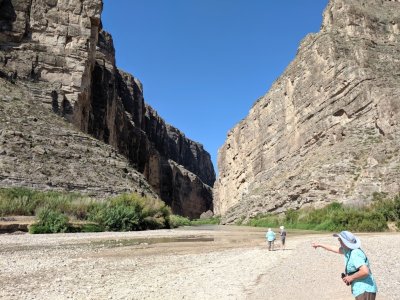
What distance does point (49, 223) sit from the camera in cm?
2042

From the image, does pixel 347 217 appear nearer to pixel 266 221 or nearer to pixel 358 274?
pixel 266 221

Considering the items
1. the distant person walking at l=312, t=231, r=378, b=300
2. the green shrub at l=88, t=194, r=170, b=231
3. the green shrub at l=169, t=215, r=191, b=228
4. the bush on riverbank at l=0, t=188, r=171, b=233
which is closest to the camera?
the distant person walking at l=312, t=231, r=378, b=300

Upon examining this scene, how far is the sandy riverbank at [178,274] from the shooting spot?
22.1 feet

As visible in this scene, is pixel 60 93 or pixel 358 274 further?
→ pixel 60 93

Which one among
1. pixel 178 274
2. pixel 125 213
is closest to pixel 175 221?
pixel 125 213

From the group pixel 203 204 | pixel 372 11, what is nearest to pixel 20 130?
pixel 372 11

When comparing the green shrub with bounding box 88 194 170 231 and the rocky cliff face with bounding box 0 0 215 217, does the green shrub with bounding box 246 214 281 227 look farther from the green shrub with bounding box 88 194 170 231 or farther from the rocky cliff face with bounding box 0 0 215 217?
the green shrub with bounding box 88 194 170 231

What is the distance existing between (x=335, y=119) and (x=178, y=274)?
38259 millimetres

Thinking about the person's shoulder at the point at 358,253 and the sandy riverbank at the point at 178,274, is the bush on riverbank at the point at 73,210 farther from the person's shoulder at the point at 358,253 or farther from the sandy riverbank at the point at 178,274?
the person's shoulder at the point at 358,253

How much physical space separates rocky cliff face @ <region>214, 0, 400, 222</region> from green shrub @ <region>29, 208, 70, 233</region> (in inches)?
841

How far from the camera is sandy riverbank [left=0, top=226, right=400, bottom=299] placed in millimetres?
6750

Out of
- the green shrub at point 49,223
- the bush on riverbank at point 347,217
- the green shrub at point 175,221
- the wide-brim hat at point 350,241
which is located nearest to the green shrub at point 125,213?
the green shrub at point 49,223

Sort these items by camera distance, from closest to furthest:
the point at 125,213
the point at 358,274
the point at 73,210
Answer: the point at 358,274
the point at 73,210
the point at 125,213

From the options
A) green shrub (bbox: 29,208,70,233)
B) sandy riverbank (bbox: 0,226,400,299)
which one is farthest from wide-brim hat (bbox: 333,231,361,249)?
green shrub (bbox: 29,208,70,233)
